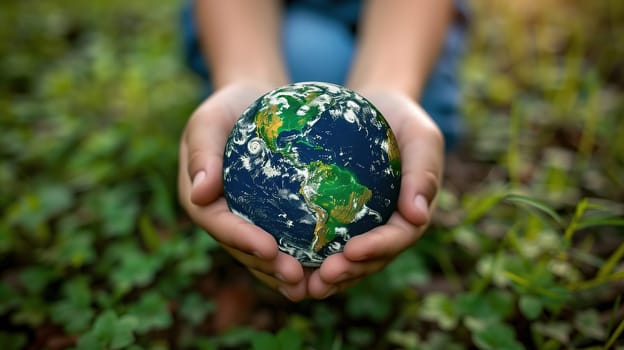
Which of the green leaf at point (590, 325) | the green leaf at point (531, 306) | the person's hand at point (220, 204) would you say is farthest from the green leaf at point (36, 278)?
the green leaf at point (590, 325)

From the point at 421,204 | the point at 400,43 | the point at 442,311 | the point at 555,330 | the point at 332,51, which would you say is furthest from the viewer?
the point at 332,51

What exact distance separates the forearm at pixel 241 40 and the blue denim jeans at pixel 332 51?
17 cm

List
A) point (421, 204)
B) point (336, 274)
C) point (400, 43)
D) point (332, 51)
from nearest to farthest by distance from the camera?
1. point (336, 274)
2. point (421, 204)
3. point (400, 43)
4. point (332, 51)

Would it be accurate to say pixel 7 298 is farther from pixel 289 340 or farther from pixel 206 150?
pixel 289 340

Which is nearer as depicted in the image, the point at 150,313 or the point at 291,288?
the point at 291,288

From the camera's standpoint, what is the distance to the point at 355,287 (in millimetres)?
2055

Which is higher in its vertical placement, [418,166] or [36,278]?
[418,166]

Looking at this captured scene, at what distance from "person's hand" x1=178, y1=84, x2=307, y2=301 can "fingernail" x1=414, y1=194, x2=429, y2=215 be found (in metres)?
0.42

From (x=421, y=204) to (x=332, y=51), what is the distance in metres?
1.43

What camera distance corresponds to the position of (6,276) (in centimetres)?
223

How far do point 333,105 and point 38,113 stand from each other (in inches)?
95.9

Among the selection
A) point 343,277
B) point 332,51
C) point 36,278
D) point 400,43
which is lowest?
point 36,278

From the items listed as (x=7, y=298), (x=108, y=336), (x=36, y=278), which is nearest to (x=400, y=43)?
(x=108, y=336)

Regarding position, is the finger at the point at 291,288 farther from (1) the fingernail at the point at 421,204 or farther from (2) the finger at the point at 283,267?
(1) the fingernail at the point at 421,204
